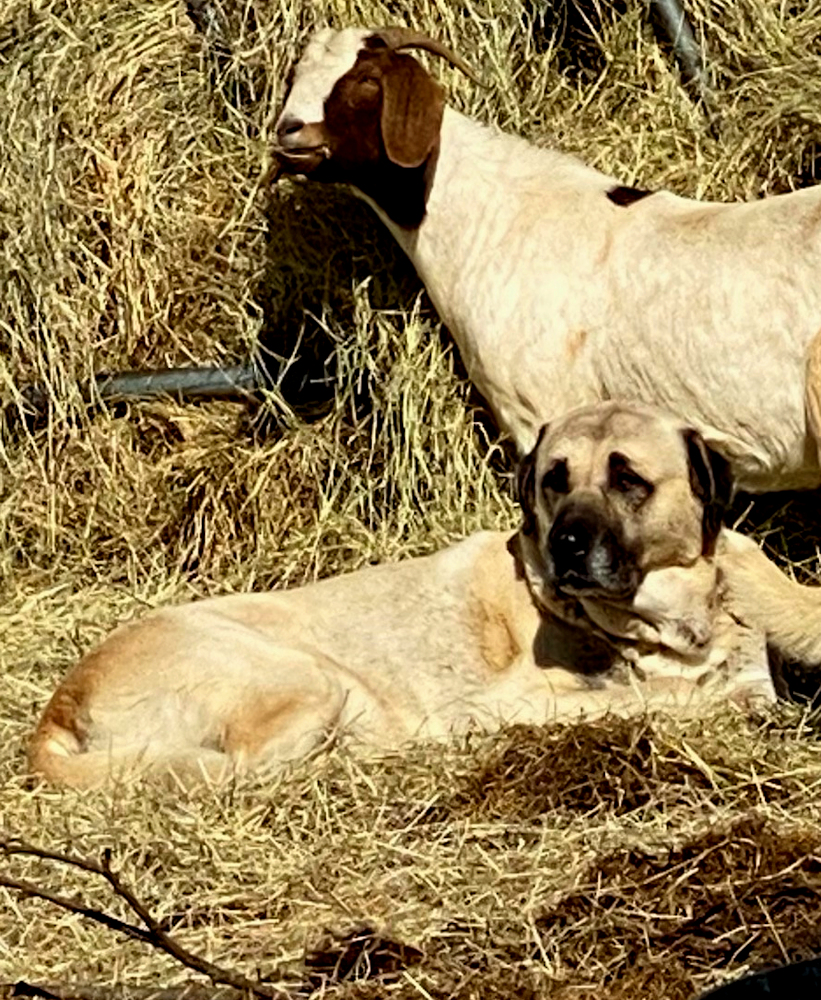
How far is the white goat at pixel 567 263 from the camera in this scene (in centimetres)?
677

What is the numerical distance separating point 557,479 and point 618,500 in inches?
6.9

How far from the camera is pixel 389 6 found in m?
7.73

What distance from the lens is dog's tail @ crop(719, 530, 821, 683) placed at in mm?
6203

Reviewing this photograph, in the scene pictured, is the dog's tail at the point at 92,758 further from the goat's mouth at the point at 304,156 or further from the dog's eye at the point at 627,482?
the goat's mouth at the point at 304,156

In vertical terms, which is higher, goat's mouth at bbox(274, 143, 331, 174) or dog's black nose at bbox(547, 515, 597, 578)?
goat's mouth at bbox(274, 143, 331, 174)

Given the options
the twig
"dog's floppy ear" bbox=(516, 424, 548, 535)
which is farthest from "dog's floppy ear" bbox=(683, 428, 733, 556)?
the twig

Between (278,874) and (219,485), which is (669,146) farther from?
(278,874)

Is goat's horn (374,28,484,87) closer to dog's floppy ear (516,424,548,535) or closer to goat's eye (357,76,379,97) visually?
goat's eye (357,76,379,97)

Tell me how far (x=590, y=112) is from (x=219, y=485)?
1.63 metres

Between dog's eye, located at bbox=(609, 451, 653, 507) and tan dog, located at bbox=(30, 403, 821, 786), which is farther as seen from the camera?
dog's eye, located at bbox=(609, 451, 653, 507)

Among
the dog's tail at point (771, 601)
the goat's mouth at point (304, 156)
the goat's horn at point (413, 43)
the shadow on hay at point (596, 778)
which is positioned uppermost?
the goat's horn at point (413, 43)

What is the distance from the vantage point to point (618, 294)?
7027 mm

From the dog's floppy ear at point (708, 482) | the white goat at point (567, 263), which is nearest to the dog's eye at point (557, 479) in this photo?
the dog's floppy ear at point (708, 482)

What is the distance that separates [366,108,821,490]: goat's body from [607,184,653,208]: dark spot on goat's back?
19 mm
